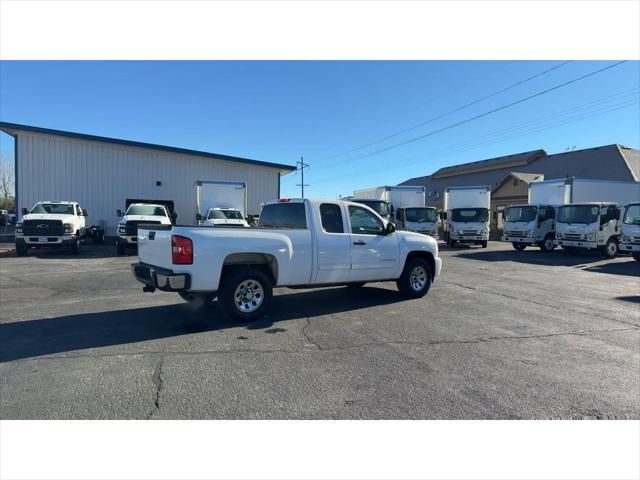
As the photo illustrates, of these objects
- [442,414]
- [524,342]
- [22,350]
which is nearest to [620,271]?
[524,342]

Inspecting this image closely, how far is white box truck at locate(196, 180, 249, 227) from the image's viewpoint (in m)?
19.7

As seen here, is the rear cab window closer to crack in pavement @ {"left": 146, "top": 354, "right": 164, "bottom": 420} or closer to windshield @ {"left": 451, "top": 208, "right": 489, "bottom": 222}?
crack in pavement @ {"left": 146, "top": 354, "right": 164, "bottom": 420}

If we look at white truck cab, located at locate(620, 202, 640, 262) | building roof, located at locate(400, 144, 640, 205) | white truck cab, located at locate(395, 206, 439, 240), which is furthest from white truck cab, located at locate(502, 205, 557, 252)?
building roof, located at locate(400, 144, 640, 205)

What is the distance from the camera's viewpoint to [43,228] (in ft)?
50.1

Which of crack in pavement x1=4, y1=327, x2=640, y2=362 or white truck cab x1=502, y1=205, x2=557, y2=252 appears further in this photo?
white truck cab x1=502, y1=205, x2=557, y2=252

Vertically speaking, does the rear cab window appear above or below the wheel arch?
above

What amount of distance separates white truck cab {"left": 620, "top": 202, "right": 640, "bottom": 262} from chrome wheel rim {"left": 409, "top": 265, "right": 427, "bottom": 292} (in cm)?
1189

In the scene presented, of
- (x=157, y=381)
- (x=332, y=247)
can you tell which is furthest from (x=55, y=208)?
(x=157, y=381)

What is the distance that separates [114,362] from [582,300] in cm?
869

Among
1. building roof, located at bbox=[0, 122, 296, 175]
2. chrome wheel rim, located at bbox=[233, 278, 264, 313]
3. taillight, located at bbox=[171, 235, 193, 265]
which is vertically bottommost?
chrome wheel rim, located at bbox=[233, 278, 264, 313]

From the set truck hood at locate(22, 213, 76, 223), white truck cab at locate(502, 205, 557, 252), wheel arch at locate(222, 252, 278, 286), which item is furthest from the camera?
white truck cab at locate(502, 205, 557, 252)

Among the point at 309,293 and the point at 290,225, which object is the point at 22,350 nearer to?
the point at 290,225

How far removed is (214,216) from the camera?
19.4 metres

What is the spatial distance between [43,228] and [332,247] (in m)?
13.9
